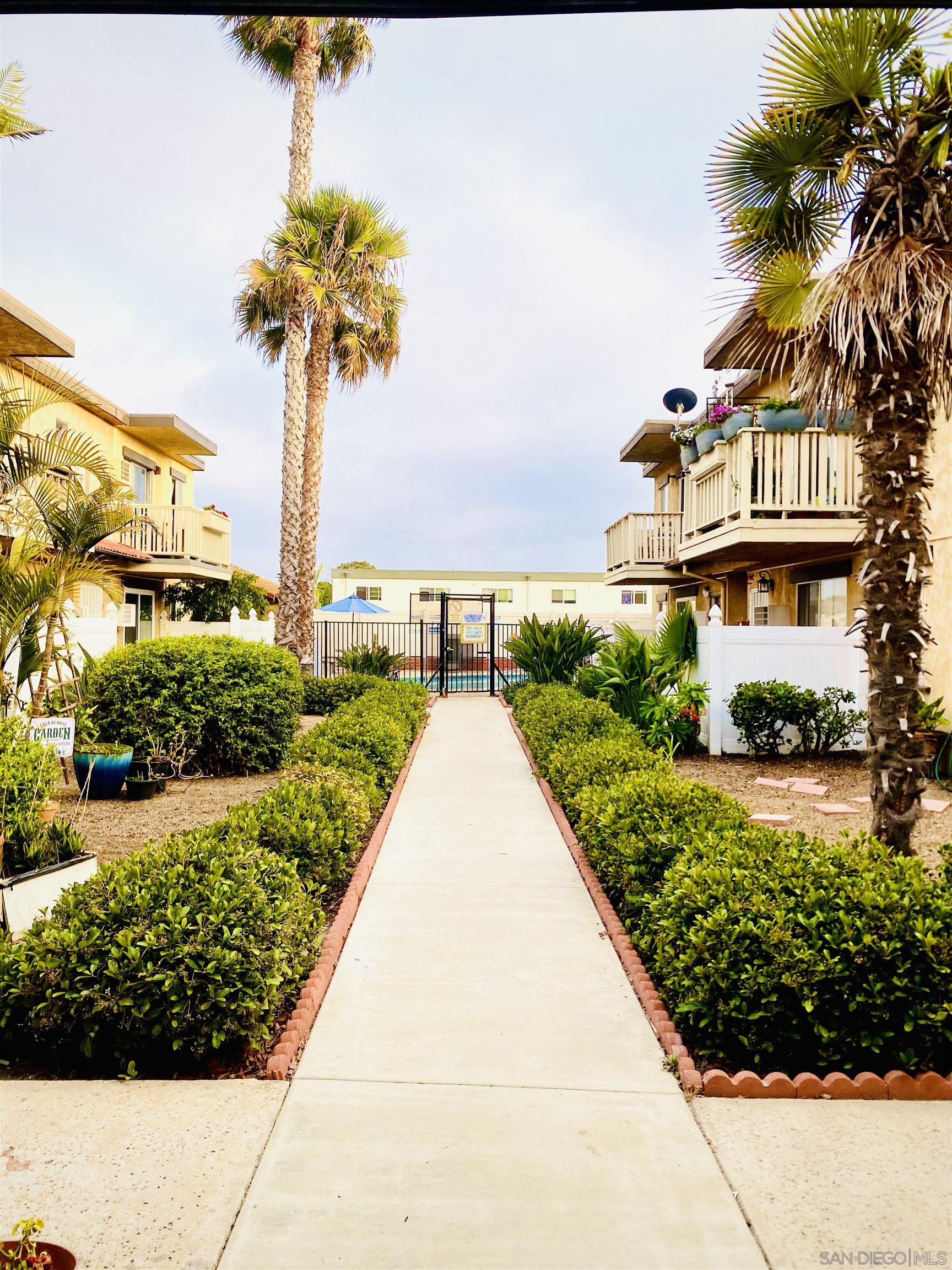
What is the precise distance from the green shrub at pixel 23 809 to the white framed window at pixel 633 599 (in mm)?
45608

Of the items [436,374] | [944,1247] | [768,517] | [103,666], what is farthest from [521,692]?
[944,1247]

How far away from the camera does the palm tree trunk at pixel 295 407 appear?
17453 millimetres

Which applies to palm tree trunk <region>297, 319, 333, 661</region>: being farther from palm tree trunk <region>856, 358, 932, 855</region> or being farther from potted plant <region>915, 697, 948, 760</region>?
palm tree trunk <region>856, 358, 932, 855</region>

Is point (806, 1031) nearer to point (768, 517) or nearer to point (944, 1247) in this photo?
point (944, 1247)

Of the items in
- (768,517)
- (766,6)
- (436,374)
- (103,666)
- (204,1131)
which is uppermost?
(436,374)

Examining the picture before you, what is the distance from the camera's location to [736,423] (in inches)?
505

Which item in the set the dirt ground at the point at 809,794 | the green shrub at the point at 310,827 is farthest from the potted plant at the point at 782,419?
the green shrub at the point at 310,827

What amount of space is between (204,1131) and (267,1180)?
1.29 ft

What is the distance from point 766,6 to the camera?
1621mm

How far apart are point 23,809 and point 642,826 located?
3732 millimetres

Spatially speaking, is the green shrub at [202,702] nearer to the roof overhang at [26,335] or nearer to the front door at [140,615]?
the roof overhang at [26,335]

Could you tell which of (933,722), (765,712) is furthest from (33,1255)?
(765,712)

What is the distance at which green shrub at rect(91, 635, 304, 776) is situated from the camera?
9.45 m

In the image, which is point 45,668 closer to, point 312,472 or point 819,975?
point 819,975
